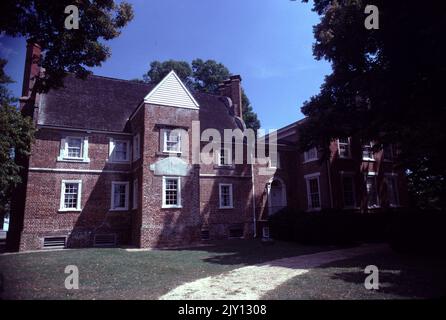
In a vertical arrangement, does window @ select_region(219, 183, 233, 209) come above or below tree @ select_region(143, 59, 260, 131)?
below

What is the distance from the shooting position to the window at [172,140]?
19.8 m

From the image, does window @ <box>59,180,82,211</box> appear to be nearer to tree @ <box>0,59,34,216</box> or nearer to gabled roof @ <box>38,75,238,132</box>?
tree @ <box>0,59,34,216</box>

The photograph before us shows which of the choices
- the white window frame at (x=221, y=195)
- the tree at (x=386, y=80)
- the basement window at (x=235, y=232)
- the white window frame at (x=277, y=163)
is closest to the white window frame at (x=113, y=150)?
the white window frame at (x=221, y=195)

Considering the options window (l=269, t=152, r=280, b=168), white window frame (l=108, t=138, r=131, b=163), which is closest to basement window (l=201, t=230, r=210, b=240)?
white window frame (l=108, t=138, r=131, b=163)

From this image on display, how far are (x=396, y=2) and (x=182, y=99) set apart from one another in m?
12.8

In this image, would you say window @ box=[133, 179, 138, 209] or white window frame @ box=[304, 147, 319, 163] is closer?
window @ box=[133, 179, 138, 209]

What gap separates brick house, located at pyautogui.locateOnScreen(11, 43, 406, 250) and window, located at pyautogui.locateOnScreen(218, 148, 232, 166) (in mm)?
79

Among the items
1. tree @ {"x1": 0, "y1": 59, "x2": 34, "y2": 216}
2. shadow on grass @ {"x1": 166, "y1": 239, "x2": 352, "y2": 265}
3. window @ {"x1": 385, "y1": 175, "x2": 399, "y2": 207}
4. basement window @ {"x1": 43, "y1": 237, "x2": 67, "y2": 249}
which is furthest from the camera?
window @ {"x1": 385, "y1": 175, "x2": 399, "y2": 207}

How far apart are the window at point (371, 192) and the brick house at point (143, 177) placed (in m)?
0.08

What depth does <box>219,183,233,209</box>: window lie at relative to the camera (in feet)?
76.8

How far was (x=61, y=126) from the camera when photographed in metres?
20.0

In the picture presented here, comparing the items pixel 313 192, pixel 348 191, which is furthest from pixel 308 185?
pixel 348 191
